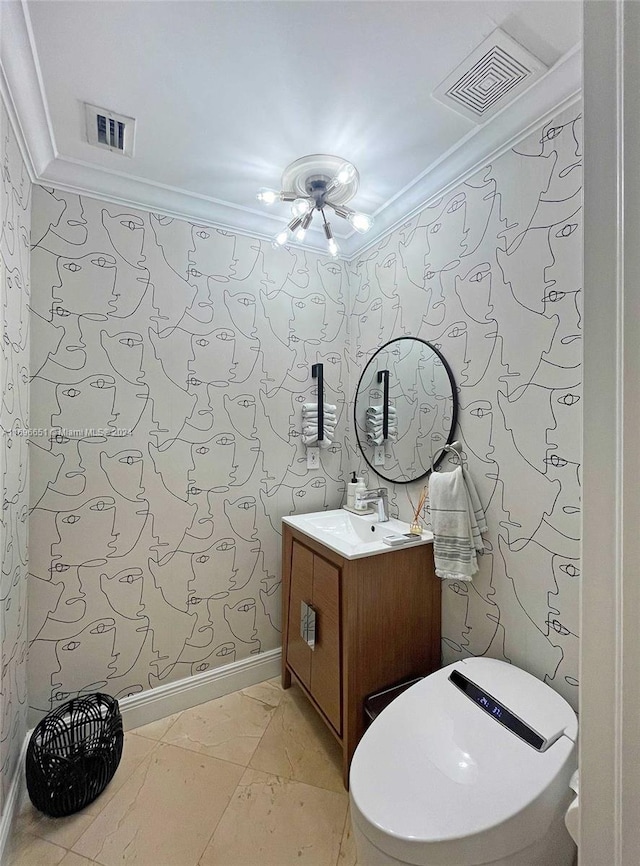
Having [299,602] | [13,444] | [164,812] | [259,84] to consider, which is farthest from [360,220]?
[164,812]

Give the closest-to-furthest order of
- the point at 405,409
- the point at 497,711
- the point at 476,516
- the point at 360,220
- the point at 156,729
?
the point at 497,711 < the point at 476,516 < the point at 360,220 < the point at 156,729 < the point at 405,409

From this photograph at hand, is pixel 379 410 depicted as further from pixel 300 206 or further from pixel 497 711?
pixel 497 711

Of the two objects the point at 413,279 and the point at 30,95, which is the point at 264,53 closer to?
the point at 30,95

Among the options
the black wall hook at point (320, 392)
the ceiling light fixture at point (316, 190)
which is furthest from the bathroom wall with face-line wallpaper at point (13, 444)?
the black wall hook at point (320, 392)

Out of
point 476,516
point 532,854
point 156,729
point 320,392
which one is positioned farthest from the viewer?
point 320,392

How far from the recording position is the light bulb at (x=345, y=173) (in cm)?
143

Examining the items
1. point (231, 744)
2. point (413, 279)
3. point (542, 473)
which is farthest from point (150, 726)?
point (413, 279)

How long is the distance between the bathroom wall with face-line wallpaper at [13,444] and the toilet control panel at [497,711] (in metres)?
1.41

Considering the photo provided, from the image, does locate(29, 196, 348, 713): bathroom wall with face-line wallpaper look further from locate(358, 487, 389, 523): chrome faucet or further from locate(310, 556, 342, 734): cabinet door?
locate(310, 556, 342, 734): cabinet door

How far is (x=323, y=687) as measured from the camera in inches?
61.1

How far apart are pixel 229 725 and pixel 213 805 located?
0.36m

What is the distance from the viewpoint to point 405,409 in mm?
1807

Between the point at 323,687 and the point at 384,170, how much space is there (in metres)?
2.12

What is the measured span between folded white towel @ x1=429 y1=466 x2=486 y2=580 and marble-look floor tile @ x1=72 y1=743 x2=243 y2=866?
113 cm
